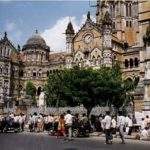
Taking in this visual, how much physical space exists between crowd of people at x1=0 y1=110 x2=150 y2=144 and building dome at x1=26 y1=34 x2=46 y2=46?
4799 centimetres

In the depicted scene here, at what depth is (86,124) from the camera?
22.7 metres

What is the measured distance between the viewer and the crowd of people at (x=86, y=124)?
18.5 meters

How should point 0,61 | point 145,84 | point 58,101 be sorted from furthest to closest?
point 0,61 → point 58,101 → point 145,84

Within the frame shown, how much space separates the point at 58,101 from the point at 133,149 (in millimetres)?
26876

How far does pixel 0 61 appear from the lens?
69500 millimetres

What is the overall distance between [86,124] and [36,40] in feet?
178

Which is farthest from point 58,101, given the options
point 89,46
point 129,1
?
point 129,1

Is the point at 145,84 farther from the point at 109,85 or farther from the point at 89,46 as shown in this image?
the point at 89,46

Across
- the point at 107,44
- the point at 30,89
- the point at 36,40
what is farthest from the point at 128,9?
the point at 30,89

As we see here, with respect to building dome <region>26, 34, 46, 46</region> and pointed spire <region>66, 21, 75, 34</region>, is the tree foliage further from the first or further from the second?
building dome <region>26, 34, 46, 46</region>

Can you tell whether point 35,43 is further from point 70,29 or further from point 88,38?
point 88,38

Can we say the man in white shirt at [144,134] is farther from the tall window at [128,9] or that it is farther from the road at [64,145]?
the tall window at [128,9]

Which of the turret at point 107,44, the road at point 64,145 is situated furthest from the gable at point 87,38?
the road at point 64,145

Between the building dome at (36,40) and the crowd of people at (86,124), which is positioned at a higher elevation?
the building dome at (36,40)
